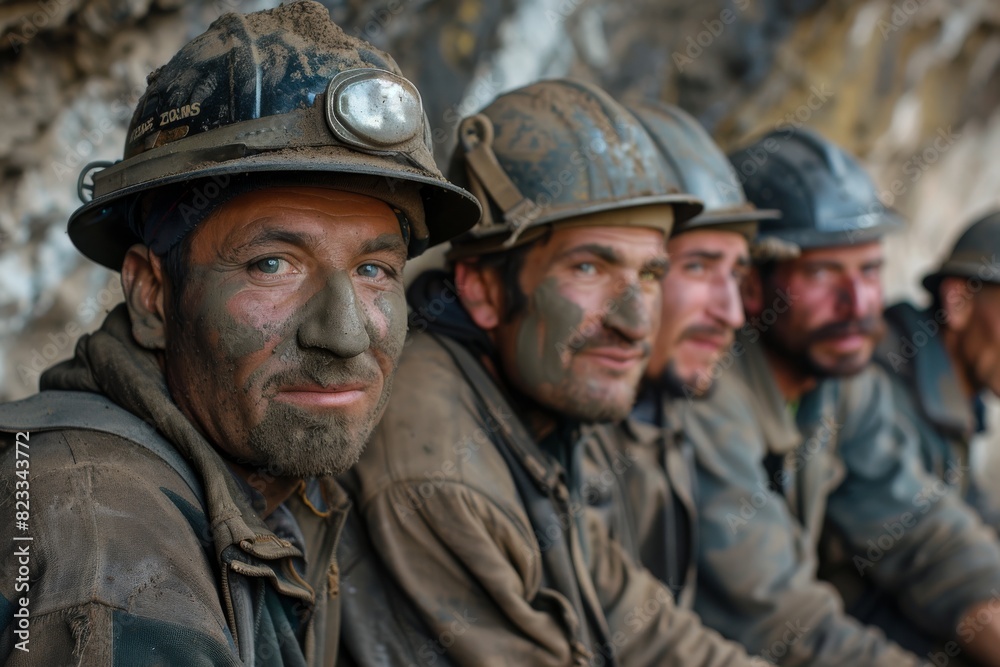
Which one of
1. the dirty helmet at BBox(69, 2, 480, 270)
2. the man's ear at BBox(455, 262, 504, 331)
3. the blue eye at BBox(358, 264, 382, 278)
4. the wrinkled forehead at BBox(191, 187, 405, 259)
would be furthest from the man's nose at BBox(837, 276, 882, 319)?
Result: the wrinkled forehead at BBox(191, 187, 405, 259)

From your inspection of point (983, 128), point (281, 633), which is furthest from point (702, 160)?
point (983, 128)

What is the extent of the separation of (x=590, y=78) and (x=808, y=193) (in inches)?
71.2

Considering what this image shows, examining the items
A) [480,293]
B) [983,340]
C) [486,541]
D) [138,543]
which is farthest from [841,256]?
[138,543]

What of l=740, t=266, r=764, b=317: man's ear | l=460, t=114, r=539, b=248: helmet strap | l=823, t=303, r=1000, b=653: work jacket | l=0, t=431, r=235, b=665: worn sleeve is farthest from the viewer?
l=823, t=303, r=1000, b=653: work jacket

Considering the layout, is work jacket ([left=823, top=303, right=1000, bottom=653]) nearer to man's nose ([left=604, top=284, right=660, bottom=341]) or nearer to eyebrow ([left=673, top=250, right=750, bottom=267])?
eyebrow ([left=673, top=250, right=750, bottom=267])

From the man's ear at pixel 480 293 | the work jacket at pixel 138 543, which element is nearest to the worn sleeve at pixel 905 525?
the man's ear at pixel 480 293

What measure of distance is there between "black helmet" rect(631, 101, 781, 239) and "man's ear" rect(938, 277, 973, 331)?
1.53m

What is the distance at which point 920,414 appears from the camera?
492cm

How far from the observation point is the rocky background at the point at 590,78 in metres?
3.32

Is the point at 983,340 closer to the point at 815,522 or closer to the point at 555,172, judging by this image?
the point at 815,522

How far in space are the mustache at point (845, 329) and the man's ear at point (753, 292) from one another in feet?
0.88

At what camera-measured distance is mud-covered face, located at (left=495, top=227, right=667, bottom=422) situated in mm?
2980

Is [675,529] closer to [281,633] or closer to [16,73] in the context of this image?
[281,633]

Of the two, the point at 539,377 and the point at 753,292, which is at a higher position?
the point at 753,292
